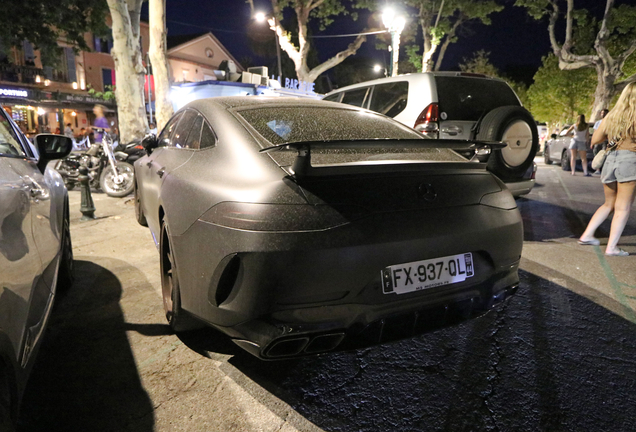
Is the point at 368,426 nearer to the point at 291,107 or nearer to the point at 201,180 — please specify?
the point at 201,180

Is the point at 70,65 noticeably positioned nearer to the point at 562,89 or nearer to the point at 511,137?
the point at 511,137

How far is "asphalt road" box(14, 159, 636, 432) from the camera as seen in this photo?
196 cm

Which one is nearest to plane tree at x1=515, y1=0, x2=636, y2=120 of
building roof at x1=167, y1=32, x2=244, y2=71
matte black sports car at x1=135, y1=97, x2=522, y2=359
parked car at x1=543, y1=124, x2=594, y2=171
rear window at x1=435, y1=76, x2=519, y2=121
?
parked car at x1=543, y1=124, x2=594, y2=171

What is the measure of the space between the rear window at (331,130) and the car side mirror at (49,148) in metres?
1.40

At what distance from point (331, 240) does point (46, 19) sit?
20038 mm

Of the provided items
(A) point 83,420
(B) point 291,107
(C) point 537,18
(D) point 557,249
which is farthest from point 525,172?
(C) point 537,18

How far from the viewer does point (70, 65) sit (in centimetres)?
2967

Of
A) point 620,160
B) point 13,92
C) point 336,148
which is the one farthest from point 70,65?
point 336,148

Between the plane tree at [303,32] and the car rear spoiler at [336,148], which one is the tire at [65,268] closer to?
the car rear spoiler at [336,148]

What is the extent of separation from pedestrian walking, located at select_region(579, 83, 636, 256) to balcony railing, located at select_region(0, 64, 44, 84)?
101ft

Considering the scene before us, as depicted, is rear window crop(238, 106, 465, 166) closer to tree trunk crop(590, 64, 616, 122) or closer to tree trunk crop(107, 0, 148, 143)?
tree trunk crop(107, 0, 148, 143)

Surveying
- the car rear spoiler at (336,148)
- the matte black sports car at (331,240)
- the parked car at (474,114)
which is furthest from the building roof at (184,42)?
the car rear spoiler at (336,148)

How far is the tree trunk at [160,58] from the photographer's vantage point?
35.8 feet

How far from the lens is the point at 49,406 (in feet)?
6.68
